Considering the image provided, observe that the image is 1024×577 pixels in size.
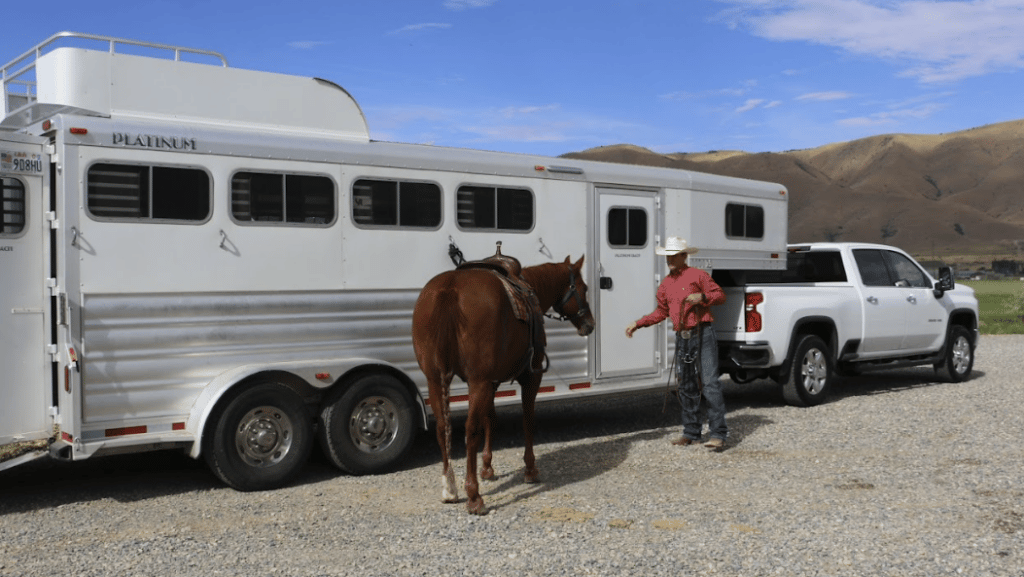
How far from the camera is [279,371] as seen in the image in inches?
284

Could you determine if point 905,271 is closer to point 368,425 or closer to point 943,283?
point 943,283

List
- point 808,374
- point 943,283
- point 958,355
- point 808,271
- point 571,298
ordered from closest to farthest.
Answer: point 571,298, point 808,374, point 808,271, point 943,283, point 958,355

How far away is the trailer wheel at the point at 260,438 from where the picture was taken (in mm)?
6922

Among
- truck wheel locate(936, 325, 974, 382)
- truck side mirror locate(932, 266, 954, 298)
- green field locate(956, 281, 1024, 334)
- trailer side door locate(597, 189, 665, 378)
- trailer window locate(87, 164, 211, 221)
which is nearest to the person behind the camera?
trailer window locate(87, 164, 211, 221)

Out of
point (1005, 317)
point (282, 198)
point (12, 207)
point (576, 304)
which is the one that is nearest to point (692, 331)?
point (576, 304)

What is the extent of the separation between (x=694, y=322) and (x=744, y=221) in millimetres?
2817

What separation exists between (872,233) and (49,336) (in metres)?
165

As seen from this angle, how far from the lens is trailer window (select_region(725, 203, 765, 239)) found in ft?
35.3

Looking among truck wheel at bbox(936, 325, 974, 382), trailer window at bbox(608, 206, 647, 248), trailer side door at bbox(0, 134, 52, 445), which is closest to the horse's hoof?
trailer side door at bbox(0, 134, 52, 445)

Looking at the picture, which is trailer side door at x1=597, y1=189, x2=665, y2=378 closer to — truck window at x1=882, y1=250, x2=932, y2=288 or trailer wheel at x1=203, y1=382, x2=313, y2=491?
trailer wheel at x1=203, y1=382, x2=313, y2=491

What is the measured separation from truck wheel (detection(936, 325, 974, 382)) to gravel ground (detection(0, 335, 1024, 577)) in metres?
3.83

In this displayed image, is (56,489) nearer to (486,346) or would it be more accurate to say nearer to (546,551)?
(486,346)

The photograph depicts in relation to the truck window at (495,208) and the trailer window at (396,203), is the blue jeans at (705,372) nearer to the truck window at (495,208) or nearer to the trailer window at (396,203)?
the truck window at (495,208)

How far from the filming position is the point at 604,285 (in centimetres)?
938
